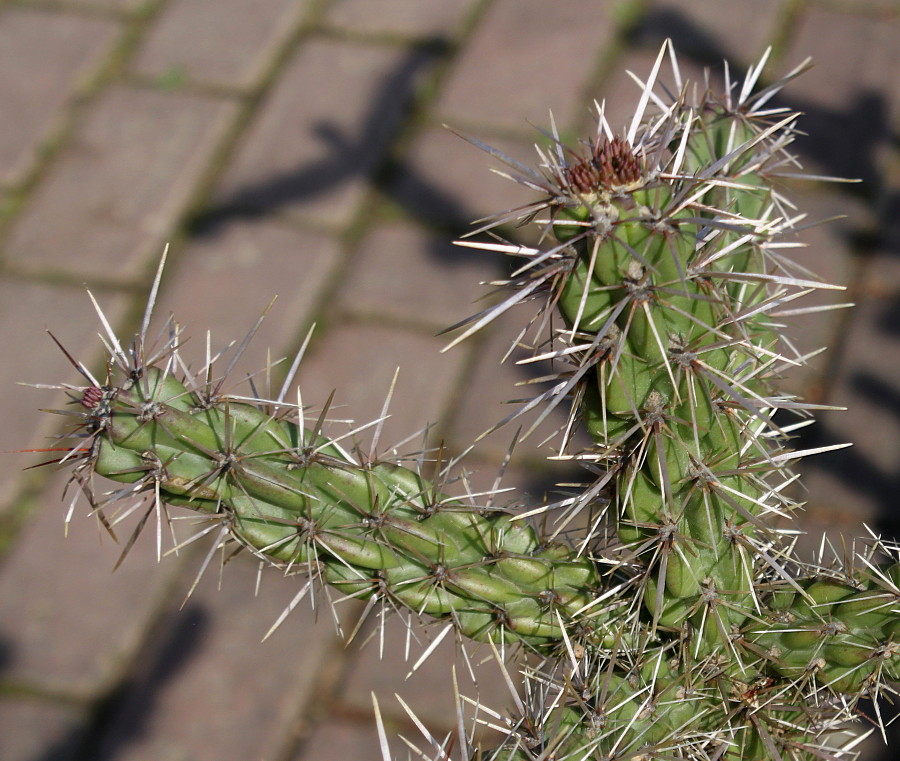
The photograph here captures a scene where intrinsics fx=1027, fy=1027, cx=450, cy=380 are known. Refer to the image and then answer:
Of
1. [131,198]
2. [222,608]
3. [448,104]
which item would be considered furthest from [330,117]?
[222,608]

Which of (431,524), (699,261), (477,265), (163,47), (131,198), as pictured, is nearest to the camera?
(699,261)

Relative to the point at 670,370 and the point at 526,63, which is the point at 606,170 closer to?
the point at 670,370

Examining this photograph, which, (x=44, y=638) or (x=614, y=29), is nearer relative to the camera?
(x=44, y=638)

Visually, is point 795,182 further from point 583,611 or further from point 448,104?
point 583,611

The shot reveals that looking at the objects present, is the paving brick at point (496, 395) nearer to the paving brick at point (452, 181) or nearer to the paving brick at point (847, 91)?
the paving brick at point (452, 181)

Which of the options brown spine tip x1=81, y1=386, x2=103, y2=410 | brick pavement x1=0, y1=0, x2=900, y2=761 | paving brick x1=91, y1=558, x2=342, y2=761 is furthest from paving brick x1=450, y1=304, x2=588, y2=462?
brown spine tip x1=81, y1=386, x2=103, y2=410

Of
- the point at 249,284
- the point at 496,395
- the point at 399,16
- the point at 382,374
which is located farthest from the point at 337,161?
the point at 496,395
